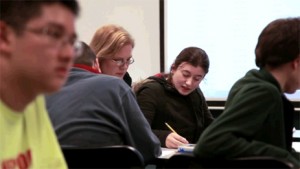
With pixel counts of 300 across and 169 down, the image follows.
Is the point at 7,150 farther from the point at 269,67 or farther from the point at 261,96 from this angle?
the point at 269,67

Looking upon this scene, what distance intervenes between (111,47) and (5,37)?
152cm

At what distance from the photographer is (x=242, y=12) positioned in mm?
3773

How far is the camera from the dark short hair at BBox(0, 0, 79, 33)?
0.99 meters

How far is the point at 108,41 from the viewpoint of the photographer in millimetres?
2510

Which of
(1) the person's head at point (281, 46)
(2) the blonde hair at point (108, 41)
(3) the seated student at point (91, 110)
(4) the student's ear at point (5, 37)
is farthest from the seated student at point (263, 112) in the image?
(2) the blonde hair at point (108, 41)

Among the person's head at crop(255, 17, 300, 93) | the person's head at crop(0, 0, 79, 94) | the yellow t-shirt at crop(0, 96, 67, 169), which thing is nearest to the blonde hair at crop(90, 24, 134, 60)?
the person's head at crop(255, 17, 300, 93)

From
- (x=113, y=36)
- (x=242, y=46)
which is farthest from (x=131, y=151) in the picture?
(x=242, y=46)

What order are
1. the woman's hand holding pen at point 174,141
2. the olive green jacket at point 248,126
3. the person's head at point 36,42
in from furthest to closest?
the woman's hand holding pen at point 174,141, the olive green jacket at point 248,126, the person's head at point 36,42

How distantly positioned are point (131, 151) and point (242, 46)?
8.31 feet

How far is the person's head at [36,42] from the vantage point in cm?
98

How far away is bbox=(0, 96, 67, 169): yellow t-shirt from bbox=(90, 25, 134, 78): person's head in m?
1.35

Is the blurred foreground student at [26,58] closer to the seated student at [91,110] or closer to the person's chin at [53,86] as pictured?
the person's chin at [53,86]

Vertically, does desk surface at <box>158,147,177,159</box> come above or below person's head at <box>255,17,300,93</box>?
below

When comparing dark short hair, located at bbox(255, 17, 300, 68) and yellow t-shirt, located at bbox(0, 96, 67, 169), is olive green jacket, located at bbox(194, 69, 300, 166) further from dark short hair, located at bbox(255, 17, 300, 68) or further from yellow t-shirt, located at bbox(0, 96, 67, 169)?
yellow t-shirt, located at bbox(0, 96, 67, 169)
